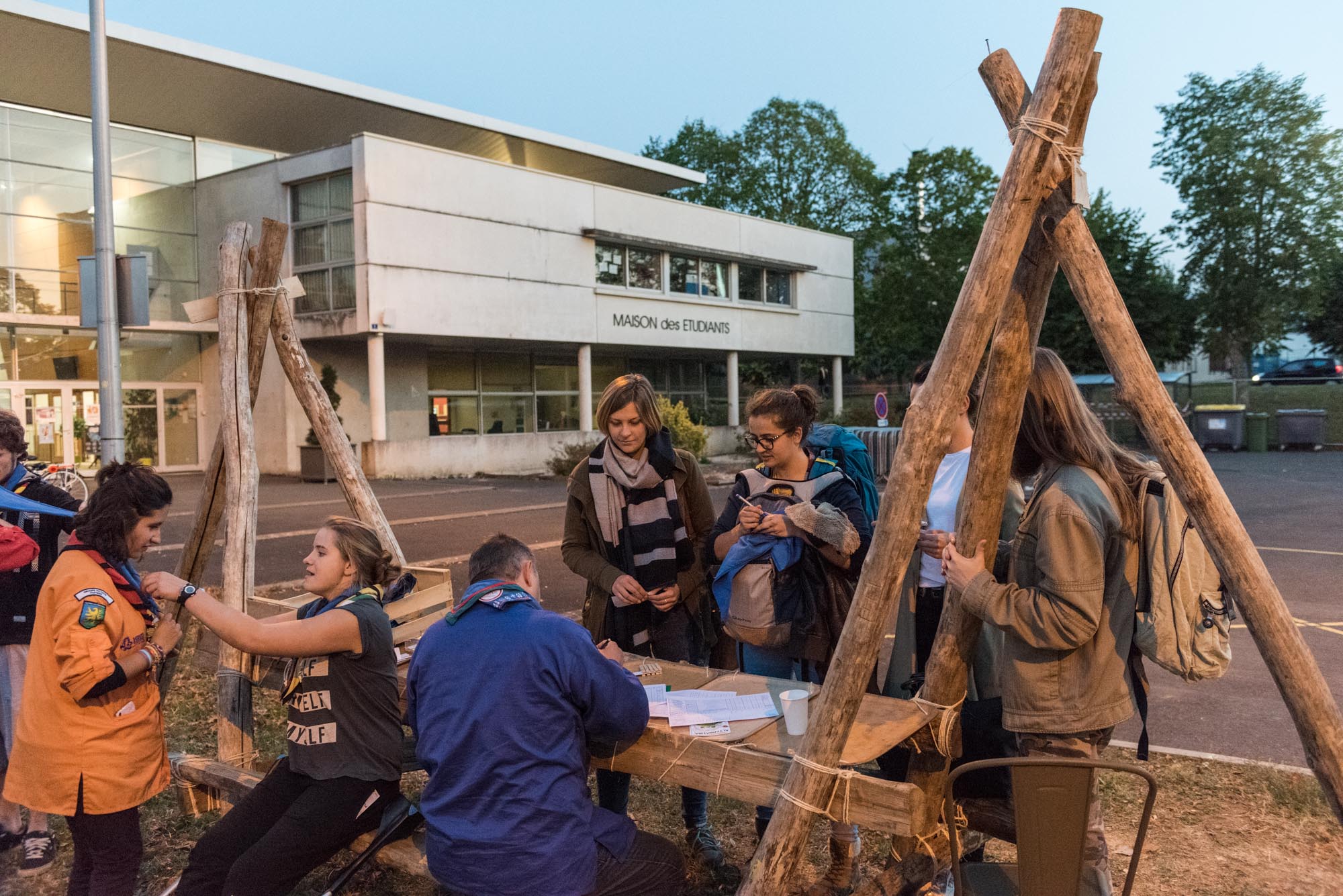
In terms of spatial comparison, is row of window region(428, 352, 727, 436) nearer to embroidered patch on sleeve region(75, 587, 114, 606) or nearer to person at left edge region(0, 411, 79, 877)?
person at left edge region(0, 411, 79, 877)

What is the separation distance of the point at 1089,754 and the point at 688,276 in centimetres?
2721

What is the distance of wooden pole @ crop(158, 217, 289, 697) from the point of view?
5.04 metres

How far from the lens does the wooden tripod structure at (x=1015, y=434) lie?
108 inches

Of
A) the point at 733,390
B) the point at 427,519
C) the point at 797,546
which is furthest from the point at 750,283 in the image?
the point at 797,546

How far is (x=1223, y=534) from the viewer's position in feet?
8.93

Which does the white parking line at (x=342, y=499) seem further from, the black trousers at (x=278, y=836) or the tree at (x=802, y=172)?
the tree at (x=802, y=172)

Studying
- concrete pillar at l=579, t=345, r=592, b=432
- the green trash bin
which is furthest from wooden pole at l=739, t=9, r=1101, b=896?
the green trash bin

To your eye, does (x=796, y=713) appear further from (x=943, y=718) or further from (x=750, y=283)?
(x=750, y=283)

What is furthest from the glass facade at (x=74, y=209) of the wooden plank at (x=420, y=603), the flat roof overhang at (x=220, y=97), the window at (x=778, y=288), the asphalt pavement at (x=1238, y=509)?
the wooden plank at (x=420, y=603)

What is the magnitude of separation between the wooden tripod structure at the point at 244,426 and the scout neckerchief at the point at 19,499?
86cm

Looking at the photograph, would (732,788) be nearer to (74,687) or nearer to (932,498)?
(932,498)

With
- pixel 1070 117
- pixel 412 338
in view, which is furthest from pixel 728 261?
pixel 1070 117

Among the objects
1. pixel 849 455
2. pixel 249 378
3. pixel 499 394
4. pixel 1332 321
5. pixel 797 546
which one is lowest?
pixel 797 546

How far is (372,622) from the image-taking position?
3.19 meters
